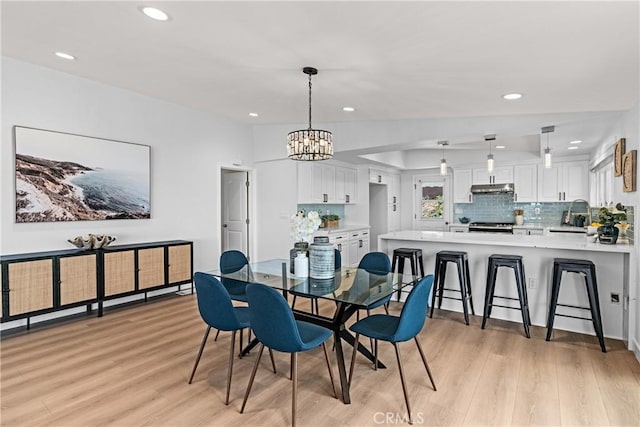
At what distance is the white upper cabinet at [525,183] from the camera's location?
24.0ft

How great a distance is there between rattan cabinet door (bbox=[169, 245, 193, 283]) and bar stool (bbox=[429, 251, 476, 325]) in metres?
3.20

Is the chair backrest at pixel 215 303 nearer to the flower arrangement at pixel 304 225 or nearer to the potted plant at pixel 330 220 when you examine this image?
the flower arrangement at pixel 304 225

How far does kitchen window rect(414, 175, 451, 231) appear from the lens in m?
8.73

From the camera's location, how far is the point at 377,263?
357 centimetres

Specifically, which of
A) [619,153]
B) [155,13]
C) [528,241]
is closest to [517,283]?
[528,241]

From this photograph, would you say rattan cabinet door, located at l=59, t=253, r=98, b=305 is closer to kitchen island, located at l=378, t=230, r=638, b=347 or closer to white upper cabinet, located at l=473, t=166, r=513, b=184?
kitchen island, located at l=378, t=230, r=638, b=347

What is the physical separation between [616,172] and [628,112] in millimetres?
623

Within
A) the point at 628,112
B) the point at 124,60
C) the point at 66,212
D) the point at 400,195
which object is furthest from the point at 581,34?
the point at 400,195

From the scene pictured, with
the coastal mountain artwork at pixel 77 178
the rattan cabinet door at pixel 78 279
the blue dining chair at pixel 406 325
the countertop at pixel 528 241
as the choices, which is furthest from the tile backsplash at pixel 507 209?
the rattan cabinet door at pixel 78 279

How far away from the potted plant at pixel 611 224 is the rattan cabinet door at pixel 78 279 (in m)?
5.39

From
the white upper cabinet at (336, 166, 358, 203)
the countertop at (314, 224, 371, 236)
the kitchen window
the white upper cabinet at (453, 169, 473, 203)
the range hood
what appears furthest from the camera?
the kitchen window

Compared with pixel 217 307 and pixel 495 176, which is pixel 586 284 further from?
pixel 495 176

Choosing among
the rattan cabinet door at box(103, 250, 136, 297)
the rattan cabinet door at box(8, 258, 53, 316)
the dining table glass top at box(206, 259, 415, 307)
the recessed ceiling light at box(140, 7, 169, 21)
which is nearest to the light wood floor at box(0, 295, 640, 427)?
the rattan cabinet door at box(8, 258, 53, 316)

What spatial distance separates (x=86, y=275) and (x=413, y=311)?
3477 millimetres
